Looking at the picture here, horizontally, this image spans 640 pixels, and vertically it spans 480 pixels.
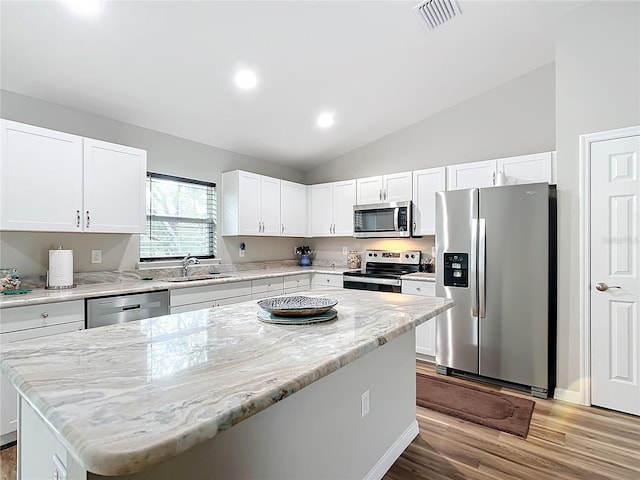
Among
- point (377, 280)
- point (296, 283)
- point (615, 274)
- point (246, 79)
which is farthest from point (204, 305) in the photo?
point (615, 274)

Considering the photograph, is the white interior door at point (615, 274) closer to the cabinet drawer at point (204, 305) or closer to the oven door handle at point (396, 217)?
the oven door handle at point (396, 217)

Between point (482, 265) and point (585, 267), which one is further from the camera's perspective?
point (482, 265)

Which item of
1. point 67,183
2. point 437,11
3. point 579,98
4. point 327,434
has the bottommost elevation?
point 327,434

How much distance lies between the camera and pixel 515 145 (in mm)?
3766

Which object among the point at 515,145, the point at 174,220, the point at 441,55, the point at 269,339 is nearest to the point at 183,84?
the point at 174,220

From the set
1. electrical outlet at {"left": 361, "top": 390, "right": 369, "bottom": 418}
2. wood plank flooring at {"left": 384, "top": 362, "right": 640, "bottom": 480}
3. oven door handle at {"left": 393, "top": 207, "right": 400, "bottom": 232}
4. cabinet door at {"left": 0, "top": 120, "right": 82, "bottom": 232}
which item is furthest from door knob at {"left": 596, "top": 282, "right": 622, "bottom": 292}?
cabinet door at {"left": 0, "top": 120, "right": 82, "bottom": 232}

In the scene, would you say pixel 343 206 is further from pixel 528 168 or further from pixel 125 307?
pixel 125 307

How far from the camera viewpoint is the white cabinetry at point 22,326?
2115 mm

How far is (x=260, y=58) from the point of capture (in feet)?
9.18

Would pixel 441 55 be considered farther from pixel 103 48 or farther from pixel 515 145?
pixel 103 48

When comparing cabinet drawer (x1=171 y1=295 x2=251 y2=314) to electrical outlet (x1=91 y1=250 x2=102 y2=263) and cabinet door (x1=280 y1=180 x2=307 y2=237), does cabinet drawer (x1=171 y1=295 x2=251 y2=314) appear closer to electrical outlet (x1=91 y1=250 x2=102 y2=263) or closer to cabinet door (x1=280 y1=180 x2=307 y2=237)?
electrical outlet (x1=91 y1=250 x2=102 y2=263)

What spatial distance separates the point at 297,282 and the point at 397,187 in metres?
1.73

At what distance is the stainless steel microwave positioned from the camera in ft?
13.3

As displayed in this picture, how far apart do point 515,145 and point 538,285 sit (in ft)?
5.59
